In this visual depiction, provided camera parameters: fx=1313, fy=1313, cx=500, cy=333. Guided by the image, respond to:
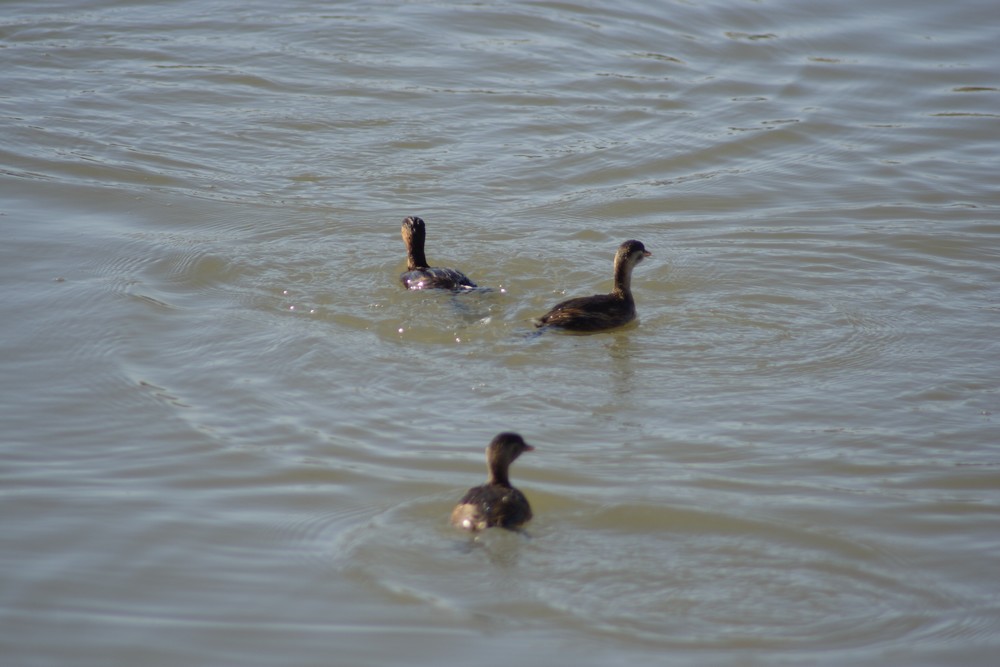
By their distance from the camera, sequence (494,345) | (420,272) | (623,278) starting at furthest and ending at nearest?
(420,272)
(623,278)
(494,345)

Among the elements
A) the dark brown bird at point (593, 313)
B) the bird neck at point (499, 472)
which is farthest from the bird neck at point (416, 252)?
the bird neck at point (499, 472)

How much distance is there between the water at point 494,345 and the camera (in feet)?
20.8

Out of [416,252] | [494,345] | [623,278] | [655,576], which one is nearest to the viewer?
[655,576]

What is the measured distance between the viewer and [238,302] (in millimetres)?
10195

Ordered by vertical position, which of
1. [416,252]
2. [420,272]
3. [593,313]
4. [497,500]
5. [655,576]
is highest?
[416,252]

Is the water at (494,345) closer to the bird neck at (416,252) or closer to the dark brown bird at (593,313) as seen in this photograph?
the dark brown bird at (593,313)

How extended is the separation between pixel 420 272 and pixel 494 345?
118cm

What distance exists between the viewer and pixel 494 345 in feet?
31.7

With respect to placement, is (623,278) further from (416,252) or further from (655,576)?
(655,576)

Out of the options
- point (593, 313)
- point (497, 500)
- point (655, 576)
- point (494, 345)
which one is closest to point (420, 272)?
point (494, 345)

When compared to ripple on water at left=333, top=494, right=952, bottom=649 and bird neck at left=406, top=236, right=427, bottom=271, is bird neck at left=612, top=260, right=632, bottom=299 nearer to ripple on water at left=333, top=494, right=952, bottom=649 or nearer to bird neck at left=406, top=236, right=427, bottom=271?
bird neck at left=406, top=236, right=427, bottom=271

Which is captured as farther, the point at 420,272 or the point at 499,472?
the point at 420,272

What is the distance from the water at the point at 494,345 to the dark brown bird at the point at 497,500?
7.8 inches

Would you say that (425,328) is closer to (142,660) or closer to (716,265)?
(716,265)
